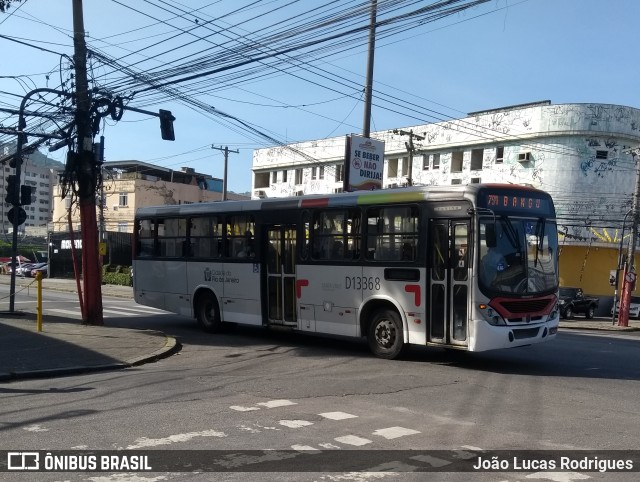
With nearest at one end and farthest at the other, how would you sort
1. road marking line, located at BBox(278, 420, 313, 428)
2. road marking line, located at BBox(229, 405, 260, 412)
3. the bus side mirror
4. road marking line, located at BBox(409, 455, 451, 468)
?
road marking line, located at BBox(409, 455, 451, 468)
road marking line, located at BBox(278, 420, 313, 428)
road marking line, located at BBox(229, 405, 260, 412)
the bus side mirror

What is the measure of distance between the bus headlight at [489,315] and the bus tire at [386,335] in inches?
70.5

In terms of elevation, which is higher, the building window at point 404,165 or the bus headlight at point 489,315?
the building window at point 404,165

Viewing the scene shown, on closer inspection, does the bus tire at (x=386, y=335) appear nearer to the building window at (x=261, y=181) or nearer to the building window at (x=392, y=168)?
the building window at (x=392, y=168)

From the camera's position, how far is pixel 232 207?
16078 mm

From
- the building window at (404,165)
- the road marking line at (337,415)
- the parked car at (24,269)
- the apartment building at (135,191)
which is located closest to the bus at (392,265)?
the road marking line at (337,415)

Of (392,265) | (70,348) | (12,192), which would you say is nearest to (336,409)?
(392,265)

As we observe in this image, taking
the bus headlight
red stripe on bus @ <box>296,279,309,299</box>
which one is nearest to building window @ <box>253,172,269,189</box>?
red stripe on bus @ <box>296,279,309,299</box>

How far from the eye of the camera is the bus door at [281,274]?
14.6 meters

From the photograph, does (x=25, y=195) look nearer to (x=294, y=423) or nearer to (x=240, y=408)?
(x=240, y=408)

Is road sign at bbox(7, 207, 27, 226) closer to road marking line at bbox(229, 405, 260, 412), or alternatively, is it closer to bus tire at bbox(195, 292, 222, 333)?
bus tire at bbox(195, 292, 222, 333)

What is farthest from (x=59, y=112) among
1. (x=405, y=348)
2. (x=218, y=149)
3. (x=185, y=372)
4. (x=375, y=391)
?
(x=218, y=149)

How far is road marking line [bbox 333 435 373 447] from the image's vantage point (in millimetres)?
6645

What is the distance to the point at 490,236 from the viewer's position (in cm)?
1098

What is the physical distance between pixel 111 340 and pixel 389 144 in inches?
1515
